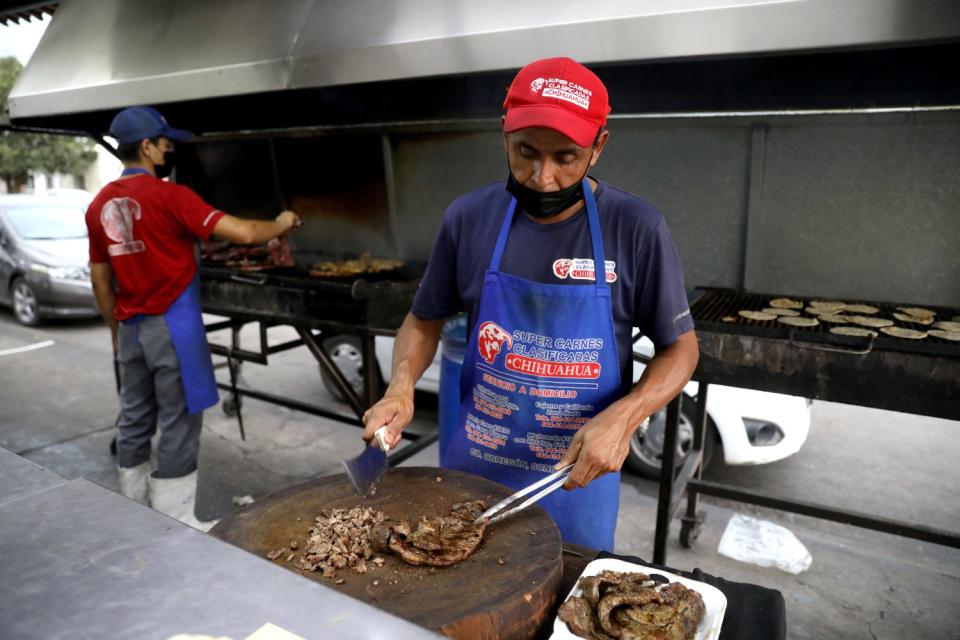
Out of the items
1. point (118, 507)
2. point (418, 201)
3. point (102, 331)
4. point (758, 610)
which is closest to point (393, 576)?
point (118, 507)

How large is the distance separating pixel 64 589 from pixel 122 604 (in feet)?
0.27

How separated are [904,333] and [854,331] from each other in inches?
7.0

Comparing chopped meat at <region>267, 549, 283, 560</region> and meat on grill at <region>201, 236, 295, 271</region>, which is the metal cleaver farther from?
meat on grill at <region>201, 236, 295, 271</region>

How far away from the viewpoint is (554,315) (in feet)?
5.99

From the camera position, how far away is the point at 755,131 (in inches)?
130

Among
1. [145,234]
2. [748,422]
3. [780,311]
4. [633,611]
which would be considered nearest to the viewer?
[633,611]

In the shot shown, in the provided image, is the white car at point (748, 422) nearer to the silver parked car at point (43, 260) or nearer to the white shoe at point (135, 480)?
the white shoe at point (135, 480)

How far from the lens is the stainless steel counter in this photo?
65 centimetres

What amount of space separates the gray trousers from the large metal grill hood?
5.04ft

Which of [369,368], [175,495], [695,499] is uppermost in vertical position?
[369,368]

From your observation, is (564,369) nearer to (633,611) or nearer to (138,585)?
(633,611)

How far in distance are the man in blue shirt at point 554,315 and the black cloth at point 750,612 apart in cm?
42

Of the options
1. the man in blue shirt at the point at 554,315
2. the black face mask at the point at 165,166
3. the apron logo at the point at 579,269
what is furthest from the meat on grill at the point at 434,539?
the black face mask at the point at 165,166

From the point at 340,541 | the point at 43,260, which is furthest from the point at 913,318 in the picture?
the point at 43,260
